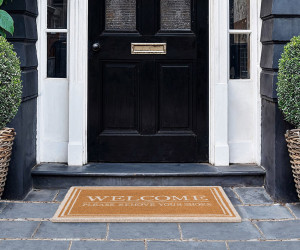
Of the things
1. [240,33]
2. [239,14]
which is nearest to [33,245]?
[240,33]

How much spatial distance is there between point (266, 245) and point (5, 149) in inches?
71.5

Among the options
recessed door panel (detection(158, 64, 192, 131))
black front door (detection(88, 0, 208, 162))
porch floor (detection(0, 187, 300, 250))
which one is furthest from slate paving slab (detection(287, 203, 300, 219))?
recessed door panel (detection(158, 64, 192, 131))

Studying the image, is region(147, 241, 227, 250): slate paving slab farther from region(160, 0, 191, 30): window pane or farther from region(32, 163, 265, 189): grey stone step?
region(160, 0, 191, 30): window pane

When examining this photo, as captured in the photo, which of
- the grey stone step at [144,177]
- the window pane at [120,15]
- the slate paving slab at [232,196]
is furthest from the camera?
the window pane at [120,15]

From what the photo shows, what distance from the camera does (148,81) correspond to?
4.50 meters

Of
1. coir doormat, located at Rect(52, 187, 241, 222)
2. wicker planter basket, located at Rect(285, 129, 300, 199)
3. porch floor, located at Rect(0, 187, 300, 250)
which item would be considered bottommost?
porch floor, located at Rect(0, 187, 300, 250)

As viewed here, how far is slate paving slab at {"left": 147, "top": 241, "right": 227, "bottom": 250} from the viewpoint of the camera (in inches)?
116

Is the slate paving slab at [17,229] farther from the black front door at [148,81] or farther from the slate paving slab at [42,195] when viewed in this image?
the black front door at [148,81]

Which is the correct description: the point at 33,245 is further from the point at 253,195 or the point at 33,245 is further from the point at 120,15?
the point at 120,15

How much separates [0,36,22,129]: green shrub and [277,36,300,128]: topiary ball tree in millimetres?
1802

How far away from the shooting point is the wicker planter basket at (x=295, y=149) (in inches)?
139

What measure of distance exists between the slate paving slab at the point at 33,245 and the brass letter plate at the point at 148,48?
78.1 inches

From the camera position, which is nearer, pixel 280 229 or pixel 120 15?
pixel 280 229

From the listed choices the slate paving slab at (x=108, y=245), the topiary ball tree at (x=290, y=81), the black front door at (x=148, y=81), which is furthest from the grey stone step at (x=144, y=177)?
the slate paving slab at (x=108, y=245)
